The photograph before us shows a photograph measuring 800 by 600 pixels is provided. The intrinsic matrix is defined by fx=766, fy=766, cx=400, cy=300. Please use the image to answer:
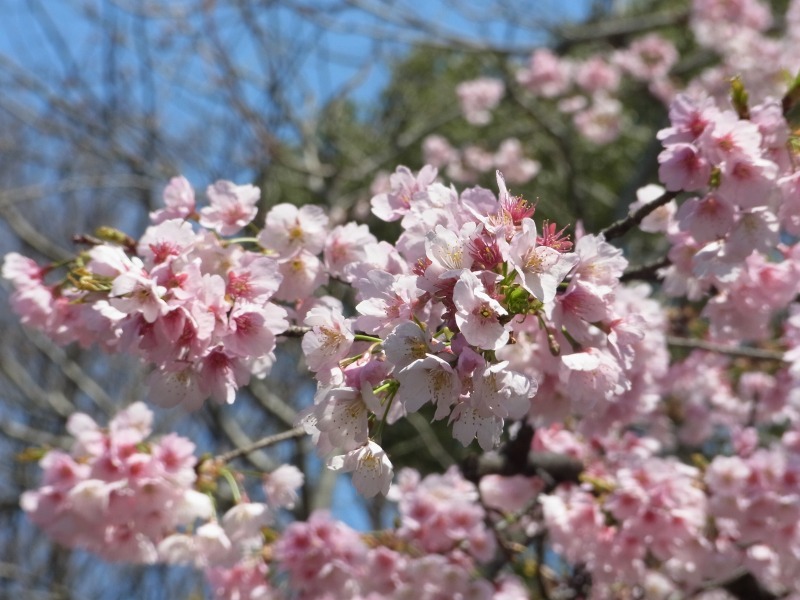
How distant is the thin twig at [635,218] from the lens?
5.34ft

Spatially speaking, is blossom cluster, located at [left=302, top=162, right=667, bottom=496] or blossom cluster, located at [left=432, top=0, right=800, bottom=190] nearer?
blossom cluster, located at [left=302, top=162, right=667, bottom=496]

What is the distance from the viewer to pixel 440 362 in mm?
1086

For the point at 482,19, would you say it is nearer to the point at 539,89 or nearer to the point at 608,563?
the point at 539,89

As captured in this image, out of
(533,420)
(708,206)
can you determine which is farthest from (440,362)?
(533,420)

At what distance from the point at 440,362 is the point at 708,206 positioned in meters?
0.85

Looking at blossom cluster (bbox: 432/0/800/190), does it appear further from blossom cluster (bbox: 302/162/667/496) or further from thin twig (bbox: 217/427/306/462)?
blossom cluster (bbox: 302/162/667/496)

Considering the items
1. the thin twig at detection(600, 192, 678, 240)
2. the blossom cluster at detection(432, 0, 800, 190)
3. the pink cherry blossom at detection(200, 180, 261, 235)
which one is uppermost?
the thin twig at detection(600, 192, 678, 240)

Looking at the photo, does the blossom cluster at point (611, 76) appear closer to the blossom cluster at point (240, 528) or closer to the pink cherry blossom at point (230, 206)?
the blossom cluster at point (240, 528)

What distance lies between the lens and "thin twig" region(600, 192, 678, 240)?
1.63 m

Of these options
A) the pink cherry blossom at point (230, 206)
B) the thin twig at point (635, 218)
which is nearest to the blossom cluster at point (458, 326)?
the thin twig at point (635, 218)

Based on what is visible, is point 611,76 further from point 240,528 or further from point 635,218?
point 240,528

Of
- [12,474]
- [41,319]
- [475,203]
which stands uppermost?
[475,203]

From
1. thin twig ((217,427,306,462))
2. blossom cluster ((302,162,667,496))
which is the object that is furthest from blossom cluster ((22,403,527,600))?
blossom cluster ((302,162,667,496))

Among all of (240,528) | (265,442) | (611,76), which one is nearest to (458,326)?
(265,442)
